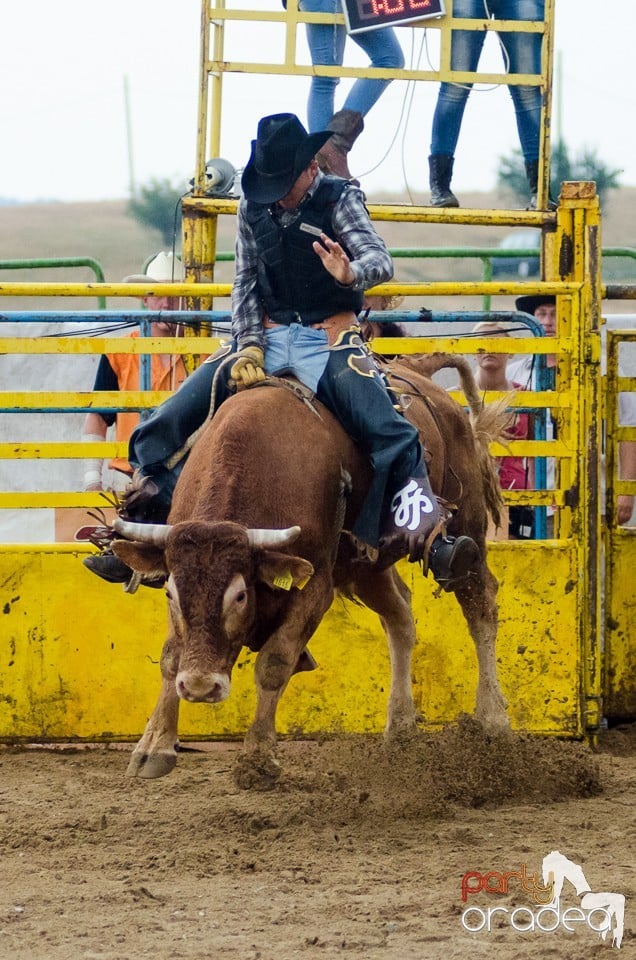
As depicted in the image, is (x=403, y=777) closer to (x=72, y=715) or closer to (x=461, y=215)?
(x=72, y=715)

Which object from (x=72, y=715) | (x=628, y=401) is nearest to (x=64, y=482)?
(x=72, y=715)

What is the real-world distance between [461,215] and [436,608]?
2.23 meters

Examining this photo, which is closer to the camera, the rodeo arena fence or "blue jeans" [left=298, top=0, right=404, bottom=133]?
the rodeo arena fence

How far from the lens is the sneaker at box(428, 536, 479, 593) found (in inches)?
209

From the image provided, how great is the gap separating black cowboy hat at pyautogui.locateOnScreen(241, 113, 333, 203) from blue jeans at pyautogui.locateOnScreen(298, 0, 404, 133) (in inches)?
110

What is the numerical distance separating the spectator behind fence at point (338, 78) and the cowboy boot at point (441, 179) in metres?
0.54

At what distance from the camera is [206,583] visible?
447cm

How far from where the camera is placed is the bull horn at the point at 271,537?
456 centimetres

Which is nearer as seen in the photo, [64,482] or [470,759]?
[470,759]

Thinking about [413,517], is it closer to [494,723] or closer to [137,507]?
[137,507]

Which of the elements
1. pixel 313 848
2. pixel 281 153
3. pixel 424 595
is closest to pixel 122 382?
pixel 424 595

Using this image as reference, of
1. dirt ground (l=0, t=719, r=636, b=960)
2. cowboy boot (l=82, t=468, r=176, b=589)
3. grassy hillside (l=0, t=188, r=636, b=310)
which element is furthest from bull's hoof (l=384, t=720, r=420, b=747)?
grassy hillside (l=0, t=188, r=636, b=310)

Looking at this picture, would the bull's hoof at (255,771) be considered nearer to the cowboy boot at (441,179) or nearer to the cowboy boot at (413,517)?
the cowboy boot at (413,517)

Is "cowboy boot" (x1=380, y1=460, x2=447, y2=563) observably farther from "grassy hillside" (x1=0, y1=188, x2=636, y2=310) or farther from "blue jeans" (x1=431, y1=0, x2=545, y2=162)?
"grassy hillside" (x1=0, y1=188, x2=636, y2=310)
